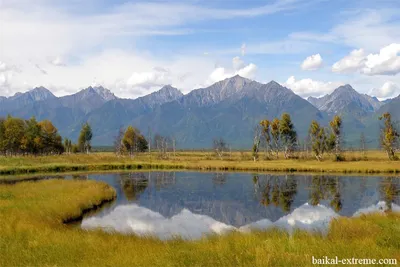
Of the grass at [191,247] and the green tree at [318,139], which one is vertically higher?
the green tree at [318,139]

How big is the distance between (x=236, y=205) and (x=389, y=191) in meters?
24.3

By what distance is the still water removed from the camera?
31.9 metres

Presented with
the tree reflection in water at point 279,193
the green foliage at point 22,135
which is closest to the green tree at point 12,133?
the green foliage at point 22,135

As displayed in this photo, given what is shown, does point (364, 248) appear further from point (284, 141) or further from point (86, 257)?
point (284, 141)

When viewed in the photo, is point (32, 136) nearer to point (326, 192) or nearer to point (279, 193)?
point (279, 193)

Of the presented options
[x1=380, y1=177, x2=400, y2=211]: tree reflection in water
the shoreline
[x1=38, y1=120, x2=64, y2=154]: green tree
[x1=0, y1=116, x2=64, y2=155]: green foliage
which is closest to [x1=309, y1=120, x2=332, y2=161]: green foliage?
the shoreline

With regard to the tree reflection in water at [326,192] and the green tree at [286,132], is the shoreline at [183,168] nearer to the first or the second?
the tree reflection in water at [326,192]

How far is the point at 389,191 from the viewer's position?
5431cm

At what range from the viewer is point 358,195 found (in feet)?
169

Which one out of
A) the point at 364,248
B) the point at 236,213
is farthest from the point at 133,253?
the point at 236,213

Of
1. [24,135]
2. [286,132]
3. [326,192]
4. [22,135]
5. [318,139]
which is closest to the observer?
[326,192]

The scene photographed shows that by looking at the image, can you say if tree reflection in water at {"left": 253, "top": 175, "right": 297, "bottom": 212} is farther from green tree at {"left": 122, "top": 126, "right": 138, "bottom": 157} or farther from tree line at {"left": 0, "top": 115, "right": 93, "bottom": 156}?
green tree at {"left": 122, "top": 126, "right": 138, "bottom": 157}

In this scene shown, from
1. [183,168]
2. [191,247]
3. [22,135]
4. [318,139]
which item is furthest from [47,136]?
[191,247]

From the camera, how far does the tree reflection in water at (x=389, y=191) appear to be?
46000 millimetres
